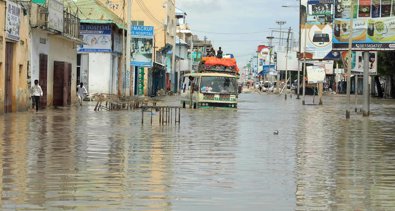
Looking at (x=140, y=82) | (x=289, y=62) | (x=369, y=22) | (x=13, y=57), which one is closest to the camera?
(x=13, y=57)

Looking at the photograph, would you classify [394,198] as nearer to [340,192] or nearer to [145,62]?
[340,192]

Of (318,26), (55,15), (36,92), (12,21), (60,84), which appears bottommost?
(36,92)

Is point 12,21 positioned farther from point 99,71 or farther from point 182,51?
point 182,51

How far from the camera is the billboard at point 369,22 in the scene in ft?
139

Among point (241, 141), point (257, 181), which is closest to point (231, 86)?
point (241, 141)

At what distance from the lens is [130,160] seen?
1700cm

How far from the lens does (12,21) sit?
36.1 m

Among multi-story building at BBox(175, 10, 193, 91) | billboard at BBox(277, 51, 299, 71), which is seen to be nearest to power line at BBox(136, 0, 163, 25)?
multi-story building at BBox(175, 10, 193, 91)

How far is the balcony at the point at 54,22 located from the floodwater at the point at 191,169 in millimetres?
14094

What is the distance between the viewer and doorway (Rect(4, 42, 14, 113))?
3603 cm

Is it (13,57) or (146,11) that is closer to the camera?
(13,57)

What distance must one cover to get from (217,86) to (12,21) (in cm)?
1409

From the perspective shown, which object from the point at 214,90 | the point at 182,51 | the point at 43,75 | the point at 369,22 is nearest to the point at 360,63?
the point at 369,22

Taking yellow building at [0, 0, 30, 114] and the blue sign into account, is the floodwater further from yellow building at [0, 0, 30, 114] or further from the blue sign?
the blue sign
